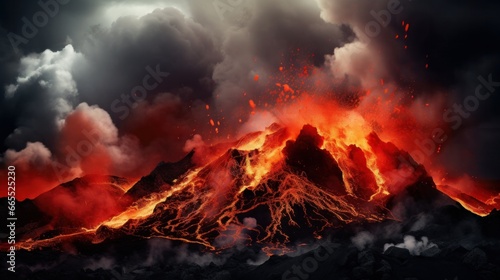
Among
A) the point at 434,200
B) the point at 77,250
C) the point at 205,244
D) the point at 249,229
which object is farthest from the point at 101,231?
the point at 434,200

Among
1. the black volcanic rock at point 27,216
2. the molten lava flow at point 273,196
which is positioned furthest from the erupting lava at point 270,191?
the black volcanic rock at point 27,216

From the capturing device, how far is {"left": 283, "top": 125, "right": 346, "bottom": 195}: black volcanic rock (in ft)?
286

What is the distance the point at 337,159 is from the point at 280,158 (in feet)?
39.4

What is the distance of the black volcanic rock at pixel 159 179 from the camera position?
94.2 m

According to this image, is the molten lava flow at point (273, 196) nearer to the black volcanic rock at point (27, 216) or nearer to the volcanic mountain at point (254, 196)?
the volcanic mountain at point (254, 196)

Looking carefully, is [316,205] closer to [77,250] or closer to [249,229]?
[249,229]

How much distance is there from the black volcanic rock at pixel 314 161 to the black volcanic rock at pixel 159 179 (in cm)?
2490

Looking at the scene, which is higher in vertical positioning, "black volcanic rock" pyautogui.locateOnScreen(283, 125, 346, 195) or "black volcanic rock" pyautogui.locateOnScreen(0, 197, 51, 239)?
"black volcanic rock" pyautogui.locateOnScreen(0, 197, 51, 239)

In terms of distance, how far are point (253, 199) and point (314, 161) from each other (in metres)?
16.8

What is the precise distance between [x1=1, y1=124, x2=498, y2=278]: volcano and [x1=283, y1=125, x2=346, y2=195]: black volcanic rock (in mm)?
202

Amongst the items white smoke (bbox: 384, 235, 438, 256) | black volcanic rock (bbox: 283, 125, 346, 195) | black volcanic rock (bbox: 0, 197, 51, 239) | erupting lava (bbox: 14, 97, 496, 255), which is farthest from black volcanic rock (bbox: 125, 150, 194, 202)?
white smoke (bbox: 384, 235, 438, 256)

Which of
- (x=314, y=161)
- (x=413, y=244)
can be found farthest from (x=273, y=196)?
(x=413, y=244)

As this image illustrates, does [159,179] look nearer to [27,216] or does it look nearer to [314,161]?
[27,216]

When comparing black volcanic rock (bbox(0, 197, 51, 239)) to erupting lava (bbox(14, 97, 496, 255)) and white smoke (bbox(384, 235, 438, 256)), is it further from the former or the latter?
white smoke (bbox(384, 235, 438, 256))
